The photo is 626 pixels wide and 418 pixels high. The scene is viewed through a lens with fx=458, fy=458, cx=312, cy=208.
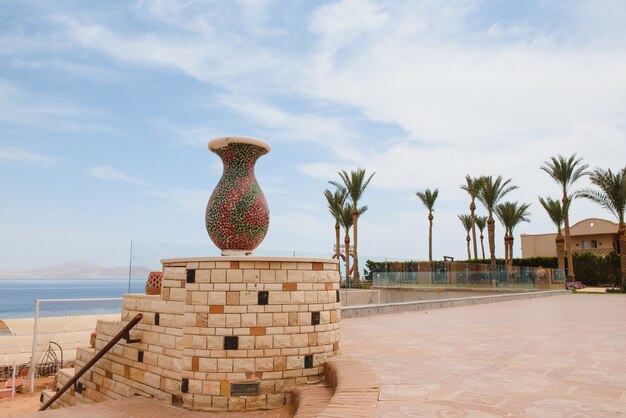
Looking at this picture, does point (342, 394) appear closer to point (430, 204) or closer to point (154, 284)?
point (154, 284)

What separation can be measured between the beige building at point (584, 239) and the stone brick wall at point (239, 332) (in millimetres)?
48887

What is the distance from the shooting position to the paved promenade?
386cm

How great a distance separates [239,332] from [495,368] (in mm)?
3075

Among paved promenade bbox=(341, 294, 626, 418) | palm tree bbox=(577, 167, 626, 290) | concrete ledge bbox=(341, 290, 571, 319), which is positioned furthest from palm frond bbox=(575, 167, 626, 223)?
paved promenade bbox=(341, 294, 626, 418)

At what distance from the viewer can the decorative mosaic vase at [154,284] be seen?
699 cm

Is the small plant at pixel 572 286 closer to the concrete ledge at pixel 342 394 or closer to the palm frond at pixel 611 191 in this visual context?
the palm frond at pixel 611 191

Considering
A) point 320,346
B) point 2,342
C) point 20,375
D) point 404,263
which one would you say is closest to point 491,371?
point 320,346

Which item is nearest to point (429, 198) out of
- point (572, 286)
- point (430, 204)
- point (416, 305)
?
point (430, 204)

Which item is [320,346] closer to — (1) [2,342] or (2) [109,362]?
(2) [109,362]

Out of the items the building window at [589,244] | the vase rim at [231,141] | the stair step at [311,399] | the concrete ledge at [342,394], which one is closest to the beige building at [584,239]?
the building window at [589,244]

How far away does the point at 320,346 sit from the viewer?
575 cm

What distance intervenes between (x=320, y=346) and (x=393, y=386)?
1.37m

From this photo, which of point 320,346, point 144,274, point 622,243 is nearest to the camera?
point 320,346

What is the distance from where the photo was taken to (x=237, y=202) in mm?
6227
